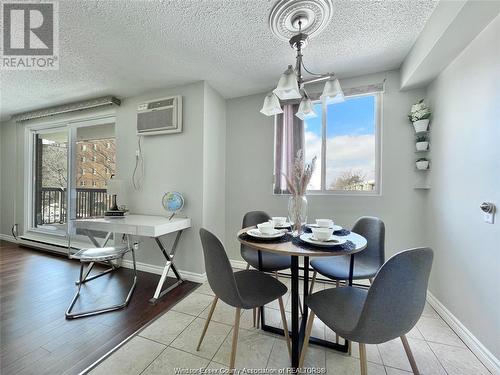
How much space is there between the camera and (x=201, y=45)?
1843mm

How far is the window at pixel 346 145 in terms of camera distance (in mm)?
2342

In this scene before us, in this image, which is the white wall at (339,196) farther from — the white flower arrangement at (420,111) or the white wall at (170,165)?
the white wall at (170,165)

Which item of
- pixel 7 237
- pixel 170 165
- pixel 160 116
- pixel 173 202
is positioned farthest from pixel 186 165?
pixel 7 237

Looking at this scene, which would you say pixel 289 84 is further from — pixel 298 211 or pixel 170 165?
pixel 170 165

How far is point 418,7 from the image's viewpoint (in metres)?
1.42

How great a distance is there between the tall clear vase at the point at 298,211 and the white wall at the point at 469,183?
1.17 metres

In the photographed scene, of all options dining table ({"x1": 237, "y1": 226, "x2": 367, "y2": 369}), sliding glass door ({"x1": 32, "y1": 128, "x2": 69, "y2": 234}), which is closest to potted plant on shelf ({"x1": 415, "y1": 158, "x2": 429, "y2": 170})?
dining table ({"x1": 237, "y1": 226, "x2": 367, "y2": 369})

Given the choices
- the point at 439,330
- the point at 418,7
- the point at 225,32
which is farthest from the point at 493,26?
the point at 439,330

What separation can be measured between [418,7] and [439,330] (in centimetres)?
249

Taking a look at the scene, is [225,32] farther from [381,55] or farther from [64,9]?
[381,55]

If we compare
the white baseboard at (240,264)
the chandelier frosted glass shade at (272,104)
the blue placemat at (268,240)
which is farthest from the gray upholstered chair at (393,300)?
the white baseboard at (240,264)

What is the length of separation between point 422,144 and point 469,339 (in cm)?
167

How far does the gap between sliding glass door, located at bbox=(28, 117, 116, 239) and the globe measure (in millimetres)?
1280

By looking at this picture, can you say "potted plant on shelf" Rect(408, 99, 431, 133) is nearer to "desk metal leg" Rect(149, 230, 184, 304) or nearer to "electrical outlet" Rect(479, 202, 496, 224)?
"electrical outlet" Rect(479, 202, 496, 224)
